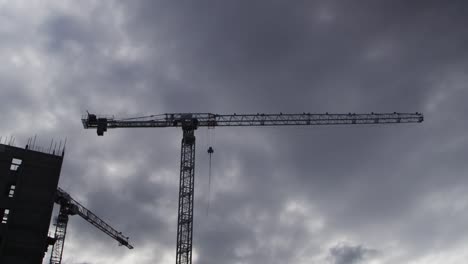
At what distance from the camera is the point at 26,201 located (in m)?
73.4

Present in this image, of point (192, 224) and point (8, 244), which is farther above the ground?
point (192, 224)

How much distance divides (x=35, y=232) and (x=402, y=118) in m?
88.8

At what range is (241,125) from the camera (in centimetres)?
10619

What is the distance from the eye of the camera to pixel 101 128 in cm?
9812

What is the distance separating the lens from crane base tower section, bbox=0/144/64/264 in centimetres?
7034

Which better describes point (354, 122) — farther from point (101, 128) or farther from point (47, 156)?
point (47, 156)

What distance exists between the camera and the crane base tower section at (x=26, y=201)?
70.3m

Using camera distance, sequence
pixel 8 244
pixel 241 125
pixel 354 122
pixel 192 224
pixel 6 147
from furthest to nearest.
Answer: pixel 354 122 → pixel 241 125 → pixel 192 224 → pixel 6 147 → pixel 8 244

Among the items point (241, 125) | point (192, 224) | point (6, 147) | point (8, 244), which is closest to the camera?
point (8, 244)

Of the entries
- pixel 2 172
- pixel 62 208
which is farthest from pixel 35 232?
pixel 62 208

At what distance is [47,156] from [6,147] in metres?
6.04

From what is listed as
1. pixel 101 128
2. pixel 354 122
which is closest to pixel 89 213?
pixel 101 128

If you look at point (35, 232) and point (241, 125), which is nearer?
point (35, 232)

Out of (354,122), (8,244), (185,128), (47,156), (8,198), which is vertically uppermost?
(354,122)
